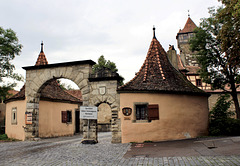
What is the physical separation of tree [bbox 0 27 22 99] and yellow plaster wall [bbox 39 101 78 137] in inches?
177

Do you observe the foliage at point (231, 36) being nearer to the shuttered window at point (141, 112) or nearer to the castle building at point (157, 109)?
the castle building at point (157, 109)

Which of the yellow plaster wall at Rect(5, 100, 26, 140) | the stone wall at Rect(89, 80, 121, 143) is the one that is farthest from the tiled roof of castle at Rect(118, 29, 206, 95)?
the yellow plaster wall at Rect(5, 100, 26, 140)

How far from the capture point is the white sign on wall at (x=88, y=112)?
36.6 feet

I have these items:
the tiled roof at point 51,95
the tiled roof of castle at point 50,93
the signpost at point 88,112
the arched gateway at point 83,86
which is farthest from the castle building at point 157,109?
the tiled roof of castle at point 50,93

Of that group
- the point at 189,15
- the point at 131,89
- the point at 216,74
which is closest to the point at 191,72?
the point at 216,74

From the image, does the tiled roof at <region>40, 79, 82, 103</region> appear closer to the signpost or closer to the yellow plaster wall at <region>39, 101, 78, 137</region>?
the yellow plaster wall at <region>39, 101, 78, 137</region>

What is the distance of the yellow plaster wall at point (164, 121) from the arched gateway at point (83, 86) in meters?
0.53

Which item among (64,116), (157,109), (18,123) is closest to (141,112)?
(157,109)

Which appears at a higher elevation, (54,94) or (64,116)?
(54,94)

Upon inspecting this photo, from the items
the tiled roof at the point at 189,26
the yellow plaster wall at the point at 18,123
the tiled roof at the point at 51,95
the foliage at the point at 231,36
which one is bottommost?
the yellow plaster wall at the point at 18,123

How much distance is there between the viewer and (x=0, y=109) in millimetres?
27859

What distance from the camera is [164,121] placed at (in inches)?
443

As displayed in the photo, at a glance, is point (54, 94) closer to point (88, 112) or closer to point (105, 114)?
point (88, 112)

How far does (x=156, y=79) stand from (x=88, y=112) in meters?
4.07
